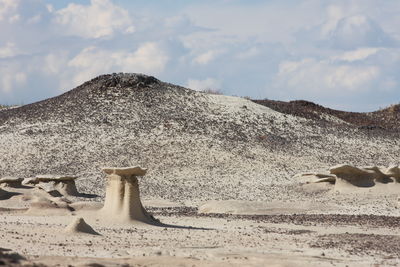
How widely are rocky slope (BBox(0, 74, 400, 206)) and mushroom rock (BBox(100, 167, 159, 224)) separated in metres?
7.82

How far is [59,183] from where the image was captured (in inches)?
1101

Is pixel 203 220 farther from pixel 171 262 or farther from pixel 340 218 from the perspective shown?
pixel 171 262

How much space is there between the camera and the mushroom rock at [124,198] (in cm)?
1970

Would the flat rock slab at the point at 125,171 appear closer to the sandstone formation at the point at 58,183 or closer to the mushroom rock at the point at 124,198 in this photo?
the mushroom rock at the point at 124,198

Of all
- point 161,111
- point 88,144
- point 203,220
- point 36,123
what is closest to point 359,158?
point 161,111

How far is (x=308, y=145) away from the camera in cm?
3725

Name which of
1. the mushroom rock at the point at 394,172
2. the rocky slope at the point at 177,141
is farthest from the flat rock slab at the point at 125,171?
the mushroom rock at the point at 394,172

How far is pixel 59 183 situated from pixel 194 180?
5.27 meters

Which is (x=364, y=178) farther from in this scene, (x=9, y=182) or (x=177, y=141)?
(x=9, y=182)

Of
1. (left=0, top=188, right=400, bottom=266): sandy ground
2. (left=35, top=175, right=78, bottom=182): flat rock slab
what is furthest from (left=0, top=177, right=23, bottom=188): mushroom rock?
(left=0, top=188, right=400, bottom=266): sandy ground

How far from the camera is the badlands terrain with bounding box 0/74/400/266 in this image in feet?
50.4

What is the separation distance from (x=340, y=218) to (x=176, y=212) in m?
4.35

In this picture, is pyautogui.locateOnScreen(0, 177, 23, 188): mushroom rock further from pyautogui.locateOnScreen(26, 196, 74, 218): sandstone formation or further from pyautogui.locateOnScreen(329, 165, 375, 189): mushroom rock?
pyautogui.locateOnScreen(329, 165, 375, 189): mushroom rock

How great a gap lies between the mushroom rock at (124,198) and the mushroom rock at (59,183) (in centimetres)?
769
